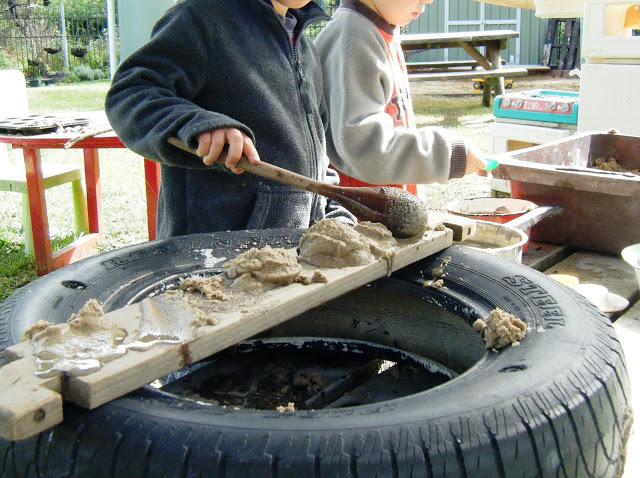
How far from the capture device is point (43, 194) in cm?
375

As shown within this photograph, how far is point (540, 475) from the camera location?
81cm

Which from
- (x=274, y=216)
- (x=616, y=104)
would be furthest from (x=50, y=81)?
(x=274, y=216)

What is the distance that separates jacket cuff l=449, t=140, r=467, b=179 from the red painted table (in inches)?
72.7

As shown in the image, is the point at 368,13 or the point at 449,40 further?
the point at 449,40

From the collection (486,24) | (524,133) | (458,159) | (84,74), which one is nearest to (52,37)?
(84,74)

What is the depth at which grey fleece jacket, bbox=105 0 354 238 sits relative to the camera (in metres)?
1.56

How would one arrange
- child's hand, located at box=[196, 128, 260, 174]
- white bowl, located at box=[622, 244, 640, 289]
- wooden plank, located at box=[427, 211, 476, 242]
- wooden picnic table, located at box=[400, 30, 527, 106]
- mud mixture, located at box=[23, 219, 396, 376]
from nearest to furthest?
mud mixture, located at box=[23, 219, 396, 376], child's hand, located at box=[196, 128, 260, 174], wooden plank, located at box=[427, 211, 476, 242], white bowl, located at box=[622, 244, 640, 289], wooden picnic table, located at box=[400, 30, 527, 106]

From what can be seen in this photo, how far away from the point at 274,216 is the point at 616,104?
9.83 feet

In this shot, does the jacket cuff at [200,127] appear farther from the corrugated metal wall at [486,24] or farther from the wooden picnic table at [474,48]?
the corrugated metal wall at [486,24]

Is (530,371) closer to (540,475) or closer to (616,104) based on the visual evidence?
(540,475)

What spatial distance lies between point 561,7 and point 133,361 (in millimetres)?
4822

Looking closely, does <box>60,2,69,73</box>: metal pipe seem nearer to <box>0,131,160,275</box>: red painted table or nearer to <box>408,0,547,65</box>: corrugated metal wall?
<box>408,0,547,65</box>: corrugated metal wall

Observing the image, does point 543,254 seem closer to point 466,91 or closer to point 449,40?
point 449,40

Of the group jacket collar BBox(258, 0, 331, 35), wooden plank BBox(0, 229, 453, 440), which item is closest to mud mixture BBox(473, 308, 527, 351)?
wooden plank BBox(0, 229, 453, 440)
